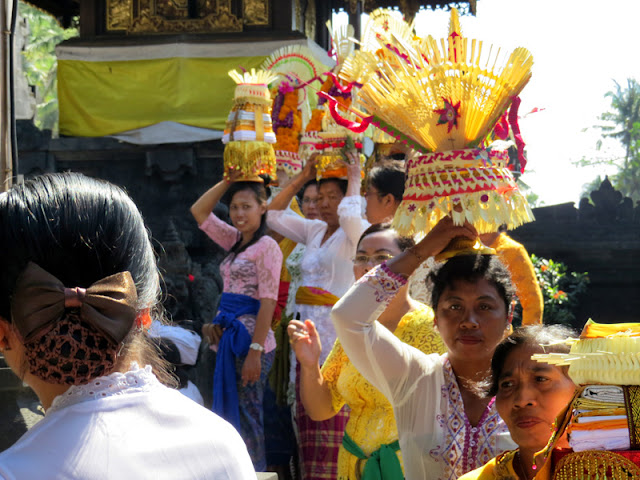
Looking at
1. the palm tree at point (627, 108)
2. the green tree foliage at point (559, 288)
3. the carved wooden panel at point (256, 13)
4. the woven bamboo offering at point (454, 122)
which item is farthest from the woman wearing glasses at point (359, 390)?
the palm tree at point (627, 108)

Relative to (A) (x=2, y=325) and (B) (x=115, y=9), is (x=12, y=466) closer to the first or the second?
(A) (x=2, y=325)

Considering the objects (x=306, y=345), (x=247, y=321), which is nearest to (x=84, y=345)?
(x=306, y=345)

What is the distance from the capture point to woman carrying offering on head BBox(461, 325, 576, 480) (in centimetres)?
205

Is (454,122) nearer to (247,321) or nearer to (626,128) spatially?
(247,321)

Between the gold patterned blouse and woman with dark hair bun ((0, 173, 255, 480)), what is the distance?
1.62 metres

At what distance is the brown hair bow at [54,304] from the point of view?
4.00 ft

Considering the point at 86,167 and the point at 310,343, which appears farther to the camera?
the point at 86,167

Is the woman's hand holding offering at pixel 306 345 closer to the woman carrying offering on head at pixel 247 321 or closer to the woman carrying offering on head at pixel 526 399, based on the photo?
the woman carrying offering on head at pixel 526 399

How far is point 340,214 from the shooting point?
447 centimetres

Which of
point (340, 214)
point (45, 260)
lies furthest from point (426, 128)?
point (340, 214)

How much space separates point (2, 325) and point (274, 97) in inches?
172

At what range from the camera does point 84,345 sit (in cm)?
125

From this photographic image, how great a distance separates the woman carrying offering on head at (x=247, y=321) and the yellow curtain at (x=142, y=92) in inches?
188

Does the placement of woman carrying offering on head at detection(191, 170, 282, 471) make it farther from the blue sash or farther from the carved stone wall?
the carved stone wall
